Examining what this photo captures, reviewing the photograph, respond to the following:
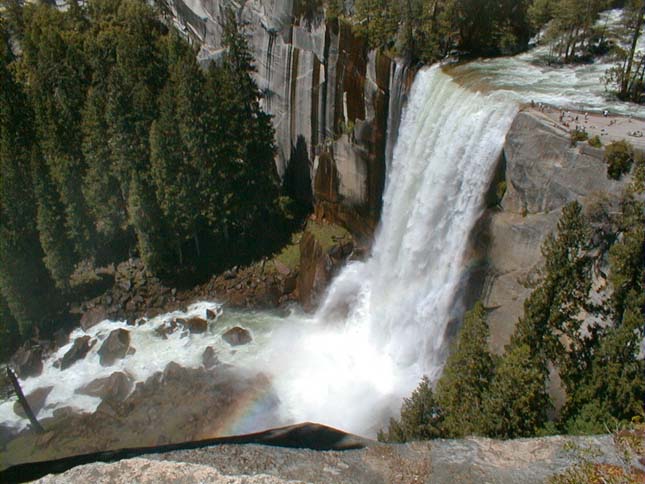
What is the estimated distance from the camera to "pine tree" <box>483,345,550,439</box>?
16438mm

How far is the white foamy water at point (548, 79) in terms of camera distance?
86.4ft

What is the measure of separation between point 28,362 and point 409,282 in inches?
982

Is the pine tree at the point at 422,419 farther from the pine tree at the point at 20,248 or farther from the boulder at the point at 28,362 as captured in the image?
the pine tree at the point at 20,248

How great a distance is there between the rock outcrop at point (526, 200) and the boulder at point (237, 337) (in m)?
16.5

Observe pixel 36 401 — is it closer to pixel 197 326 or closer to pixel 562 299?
pixel 197 326

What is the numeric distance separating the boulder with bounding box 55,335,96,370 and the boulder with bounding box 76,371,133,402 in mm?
3035

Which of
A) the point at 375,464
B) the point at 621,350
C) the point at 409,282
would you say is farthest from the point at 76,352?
the point at 621,350

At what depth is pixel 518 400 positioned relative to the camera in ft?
54.0

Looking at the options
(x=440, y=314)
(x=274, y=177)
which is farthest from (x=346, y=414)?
(x=274, y=177)

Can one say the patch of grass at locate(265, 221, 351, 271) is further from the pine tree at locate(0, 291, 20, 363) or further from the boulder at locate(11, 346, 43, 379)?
the pine tree at locate(0, 291, 20, 363)

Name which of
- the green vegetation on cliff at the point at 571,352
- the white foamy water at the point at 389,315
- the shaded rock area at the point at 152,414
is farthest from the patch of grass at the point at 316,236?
the green vegetation on cliff at the point at 571,352

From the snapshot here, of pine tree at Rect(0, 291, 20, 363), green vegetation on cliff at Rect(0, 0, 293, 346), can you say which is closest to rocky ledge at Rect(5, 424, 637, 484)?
green vegetation on cliff at Rect(0, 0, 293, 346)

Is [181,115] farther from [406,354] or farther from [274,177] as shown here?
[406,354]

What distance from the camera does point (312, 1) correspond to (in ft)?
133
